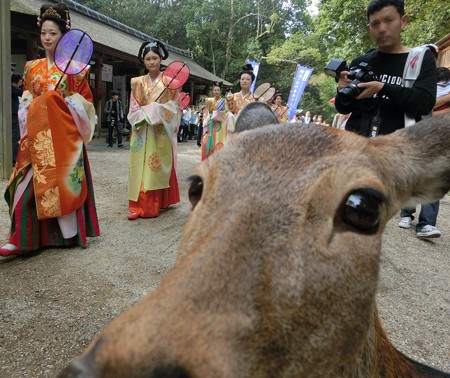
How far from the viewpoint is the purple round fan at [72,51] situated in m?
3.70

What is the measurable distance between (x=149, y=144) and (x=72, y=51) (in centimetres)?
214

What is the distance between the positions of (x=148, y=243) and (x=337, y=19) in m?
16.4

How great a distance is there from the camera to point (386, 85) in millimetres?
2721

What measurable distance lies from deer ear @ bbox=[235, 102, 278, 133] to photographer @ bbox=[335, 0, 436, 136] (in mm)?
911

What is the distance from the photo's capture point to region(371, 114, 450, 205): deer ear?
1.53m

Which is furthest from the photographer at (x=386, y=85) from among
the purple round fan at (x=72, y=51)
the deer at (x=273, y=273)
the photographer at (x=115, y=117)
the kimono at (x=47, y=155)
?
the photographer at (x=115, y=117)

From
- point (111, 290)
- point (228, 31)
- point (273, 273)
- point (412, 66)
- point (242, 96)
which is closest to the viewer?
point (273, 273)

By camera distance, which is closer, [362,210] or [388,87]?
[362,210]

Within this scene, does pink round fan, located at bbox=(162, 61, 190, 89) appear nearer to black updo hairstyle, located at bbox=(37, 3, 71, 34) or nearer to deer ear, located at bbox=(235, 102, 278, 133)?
black updo hairstyle, located at bbox=(37, 3, 71, 34)

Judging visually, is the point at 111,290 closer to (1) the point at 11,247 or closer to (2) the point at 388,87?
(1) the point at 11,247

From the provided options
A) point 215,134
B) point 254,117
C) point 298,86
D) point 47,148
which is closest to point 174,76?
point 47,148

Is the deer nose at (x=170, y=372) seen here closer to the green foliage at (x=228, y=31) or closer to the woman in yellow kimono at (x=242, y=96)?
the woman in yellow kimono at (x=242, y=96)

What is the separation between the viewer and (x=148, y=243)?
4.67 metres

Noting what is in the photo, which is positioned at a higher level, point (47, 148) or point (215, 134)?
point (47, 148)
